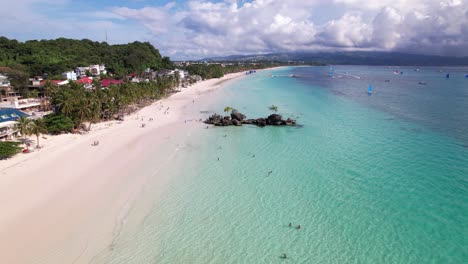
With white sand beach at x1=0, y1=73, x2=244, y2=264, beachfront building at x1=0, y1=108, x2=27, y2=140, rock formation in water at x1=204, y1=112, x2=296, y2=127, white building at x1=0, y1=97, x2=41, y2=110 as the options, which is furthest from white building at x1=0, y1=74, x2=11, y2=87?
rock formation in water at x1=204, y1=112, x2=296, y2=127

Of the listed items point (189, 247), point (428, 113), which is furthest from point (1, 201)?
point (428, 113)

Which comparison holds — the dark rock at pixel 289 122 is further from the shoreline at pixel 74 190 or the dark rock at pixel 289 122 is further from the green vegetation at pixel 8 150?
the green vegetation at pixel 8 150

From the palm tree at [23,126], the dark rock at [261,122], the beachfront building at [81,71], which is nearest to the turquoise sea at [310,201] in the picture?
the dark rock at [261,122]

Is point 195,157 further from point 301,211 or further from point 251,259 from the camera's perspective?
point 251,259

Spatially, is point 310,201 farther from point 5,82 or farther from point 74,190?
point 5,82

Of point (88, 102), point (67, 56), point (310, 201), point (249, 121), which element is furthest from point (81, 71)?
point (310, 201)

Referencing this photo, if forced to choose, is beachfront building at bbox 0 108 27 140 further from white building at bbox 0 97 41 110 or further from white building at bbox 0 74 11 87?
white building at bbox 0 74 11 87
